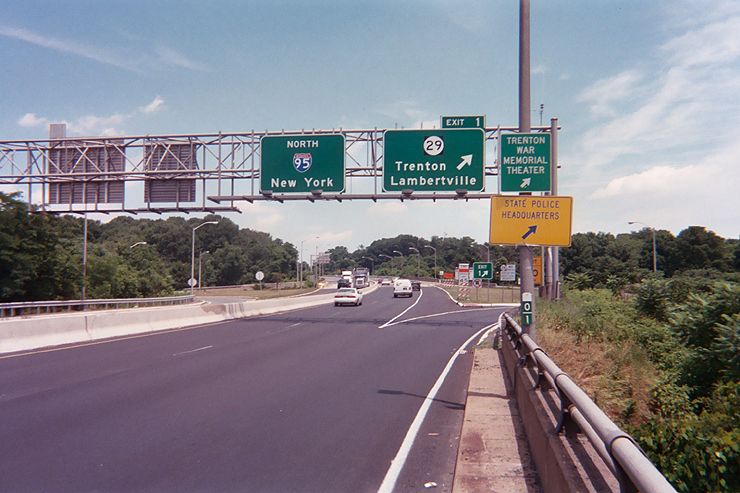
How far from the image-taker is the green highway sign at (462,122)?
21.3 meters

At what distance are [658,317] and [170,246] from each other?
5317 inches

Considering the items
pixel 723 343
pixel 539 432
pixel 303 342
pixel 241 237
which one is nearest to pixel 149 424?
pixel 539 432

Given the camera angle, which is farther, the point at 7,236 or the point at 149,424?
the point at 7,236

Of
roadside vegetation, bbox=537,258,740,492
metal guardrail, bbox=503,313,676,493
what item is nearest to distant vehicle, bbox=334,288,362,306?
roadside vegetation, bbox=537,258,740,492

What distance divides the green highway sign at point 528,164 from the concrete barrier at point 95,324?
15.0 m

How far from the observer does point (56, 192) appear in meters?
24.8

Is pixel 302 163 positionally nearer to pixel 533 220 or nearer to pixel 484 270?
pixel 533 220

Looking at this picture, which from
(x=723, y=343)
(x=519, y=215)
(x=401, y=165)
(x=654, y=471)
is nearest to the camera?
(x=654, y=471)

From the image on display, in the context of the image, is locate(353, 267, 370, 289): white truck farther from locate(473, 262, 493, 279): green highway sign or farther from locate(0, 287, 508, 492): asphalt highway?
locate(0, 287, 508, 492): asphalt highway

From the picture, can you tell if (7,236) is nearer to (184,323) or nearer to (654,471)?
(184,323)

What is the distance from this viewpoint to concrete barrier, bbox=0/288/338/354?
1605cm

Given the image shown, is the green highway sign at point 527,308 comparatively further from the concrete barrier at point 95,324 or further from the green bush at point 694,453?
the concrete barrier at point 95,324

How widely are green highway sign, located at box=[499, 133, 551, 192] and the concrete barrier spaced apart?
1501cm

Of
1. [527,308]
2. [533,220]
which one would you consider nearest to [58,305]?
[527,308]
